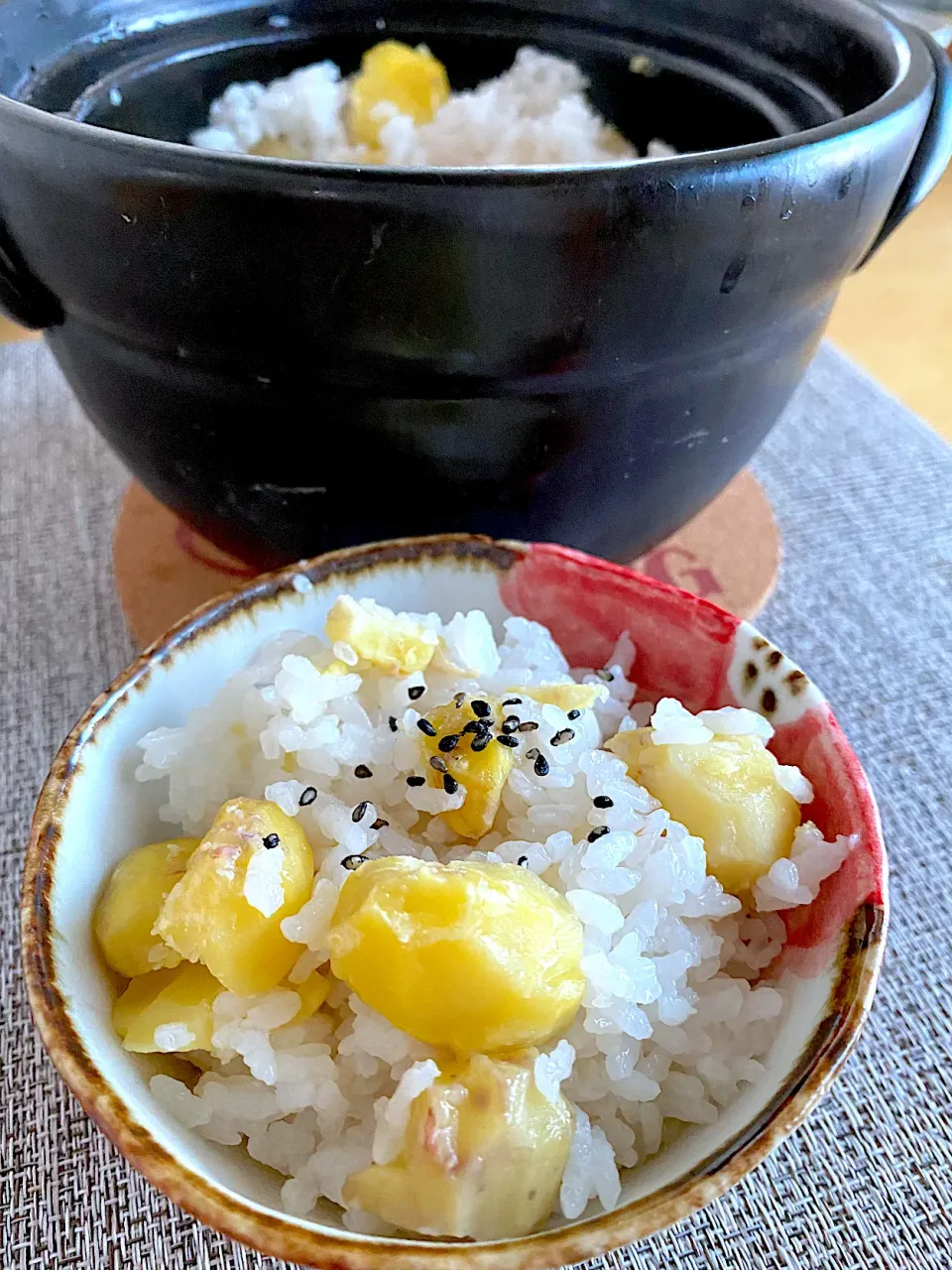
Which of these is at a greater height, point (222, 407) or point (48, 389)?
point (222, 407)

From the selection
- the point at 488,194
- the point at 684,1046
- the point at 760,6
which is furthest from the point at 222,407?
the point at 760,6

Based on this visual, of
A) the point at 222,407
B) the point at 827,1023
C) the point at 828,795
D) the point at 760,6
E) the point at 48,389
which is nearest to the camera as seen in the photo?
the point at 827,1023

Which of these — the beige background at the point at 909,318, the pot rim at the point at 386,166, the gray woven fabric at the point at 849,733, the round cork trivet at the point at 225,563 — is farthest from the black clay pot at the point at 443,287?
the beige background at the point at 909,318

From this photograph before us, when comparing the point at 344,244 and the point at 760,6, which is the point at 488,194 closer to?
the point at 344,244

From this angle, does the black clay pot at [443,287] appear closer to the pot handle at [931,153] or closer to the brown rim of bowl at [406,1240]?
the pot handle at [931,153]

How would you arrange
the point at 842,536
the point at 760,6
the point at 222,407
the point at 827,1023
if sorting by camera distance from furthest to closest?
the point at 842,536
the point at 760,6
the point at 222,407
the point at 827,1023

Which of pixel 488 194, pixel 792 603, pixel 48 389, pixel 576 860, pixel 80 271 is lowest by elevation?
pixel 48 389

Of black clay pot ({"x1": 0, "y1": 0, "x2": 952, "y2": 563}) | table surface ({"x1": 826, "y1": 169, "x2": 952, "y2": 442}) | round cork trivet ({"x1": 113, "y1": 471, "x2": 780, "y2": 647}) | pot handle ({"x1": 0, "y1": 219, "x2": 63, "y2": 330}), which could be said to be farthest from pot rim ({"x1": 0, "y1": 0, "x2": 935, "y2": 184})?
table surface ({"x1": 826, "y1": 169, "x2": 952, "y2": 442})
